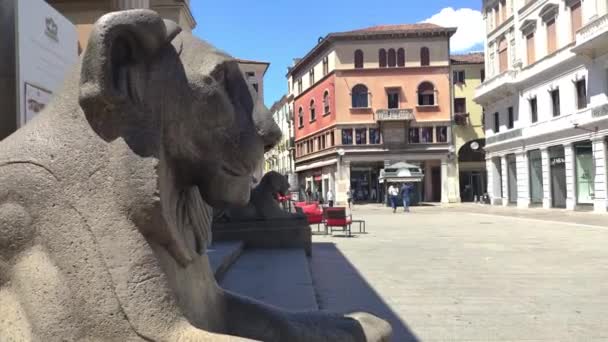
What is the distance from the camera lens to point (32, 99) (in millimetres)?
3176

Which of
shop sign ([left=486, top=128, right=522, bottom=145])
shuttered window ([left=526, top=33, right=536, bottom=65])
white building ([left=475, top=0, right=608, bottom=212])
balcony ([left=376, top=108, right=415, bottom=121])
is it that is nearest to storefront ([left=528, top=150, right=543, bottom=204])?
white building ([left=475, top=0, right=608, bottom=212])

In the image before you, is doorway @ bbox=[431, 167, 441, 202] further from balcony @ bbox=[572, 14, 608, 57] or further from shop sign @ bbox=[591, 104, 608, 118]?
shop sign @ bbox=[591, 104, 608, 118]

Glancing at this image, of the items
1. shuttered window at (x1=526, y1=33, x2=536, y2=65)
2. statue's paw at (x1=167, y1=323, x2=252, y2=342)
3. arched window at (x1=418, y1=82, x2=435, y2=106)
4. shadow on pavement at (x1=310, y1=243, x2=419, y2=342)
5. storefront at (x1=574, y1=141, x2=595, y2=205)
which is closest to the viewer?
statue's paw at (x1=167, y1=323, x2=252, y2=342)

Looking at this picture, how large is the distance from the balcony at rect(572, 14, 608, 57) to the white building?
0.04 meters

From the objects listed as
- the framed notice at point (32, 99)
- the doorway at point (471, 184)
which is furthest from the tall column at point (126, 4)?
the doorway at point (471, 184)

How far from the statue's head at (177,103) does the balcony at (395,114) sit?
145 feet

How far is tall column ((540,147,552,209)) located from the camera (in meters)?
29.2

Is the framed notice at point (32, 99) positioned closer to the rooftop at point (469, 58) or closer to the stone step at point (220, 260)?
the stone step at point (220, 260)

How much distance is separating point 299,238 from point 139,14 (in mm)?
8757

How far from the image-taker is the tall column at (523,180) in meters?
31.7

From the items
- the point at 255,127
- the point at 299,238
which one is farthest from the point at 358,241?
the point at 255,127

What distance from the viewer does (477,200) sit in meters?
45.4

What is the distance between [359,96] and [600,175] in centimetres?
2521

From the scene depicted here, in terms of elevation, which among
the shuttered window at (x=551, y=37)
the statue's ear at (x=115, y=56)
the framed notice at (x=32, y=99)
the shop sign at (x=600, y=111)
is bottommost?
the statue's ear at (x=115, y=56)
